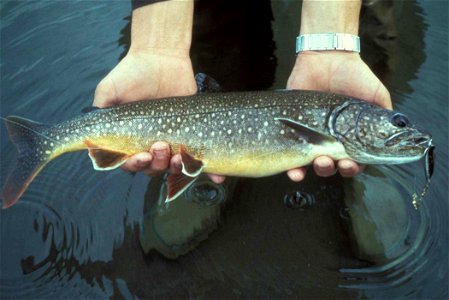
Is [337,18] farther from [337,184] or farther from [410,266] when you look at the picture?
[410,266]

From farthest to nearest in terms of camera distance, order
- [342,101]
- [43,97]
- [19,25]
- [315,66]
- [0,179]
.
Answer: [19,25], [43,97], [0,179], [315,66], [342,101]

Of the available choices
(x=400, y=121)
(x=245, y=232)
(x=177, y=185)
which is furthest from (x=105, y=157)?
(x=400, y=121)

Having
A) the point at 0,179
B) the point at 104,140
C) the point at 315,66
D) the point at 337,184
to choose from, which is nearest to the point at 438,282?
the point at 337,184

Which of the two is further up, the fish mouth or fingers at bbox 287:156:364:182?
the fish mouth

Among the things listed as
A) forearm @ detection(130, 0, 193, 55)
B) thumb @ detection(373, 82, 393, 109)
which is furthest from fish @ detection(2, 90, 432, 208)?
forearm @ detection(130, 0, 193, 55)

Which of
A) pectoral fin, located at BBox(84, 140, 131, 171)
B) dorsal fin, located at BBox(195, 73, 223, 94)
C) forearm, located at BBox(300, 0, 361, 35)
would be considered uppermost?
forearm, located at BBox(300, 0, 361, 35)

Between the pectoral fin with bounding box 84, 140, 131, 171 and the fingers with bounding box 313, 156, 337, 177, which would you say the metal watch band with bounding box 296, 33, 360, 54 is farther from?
the pectoral fin with bounding box 84, 140, 131, 171

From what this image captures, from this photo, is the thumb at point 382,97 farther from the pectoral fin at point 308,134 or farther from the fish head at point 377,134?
the pectoral fin at point 308,134
